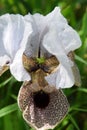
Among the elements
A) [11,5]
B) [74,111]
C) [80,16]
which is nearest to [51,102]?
[74,111]

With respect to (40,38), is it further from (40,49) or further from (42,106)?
(42,106)

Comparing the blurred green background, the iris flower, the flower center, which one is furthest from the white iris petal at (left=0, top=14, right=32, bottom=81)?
the blurred green background

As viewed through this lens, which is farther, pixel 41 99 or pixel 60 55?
pixel 41 99

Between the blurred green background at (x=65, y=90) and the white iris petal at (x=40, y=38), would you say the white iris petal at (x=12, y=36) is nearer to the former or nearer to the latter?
the white iris petal at (x=40, y=38)

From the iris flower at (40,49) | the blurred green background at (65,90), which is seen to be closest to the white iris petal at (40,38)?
the iris flower at (40,49)

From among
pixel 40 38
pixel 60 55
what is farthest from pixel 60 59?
pixel 40 38

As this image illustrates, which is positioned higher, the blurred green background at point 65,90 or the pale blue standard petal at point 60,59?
the pale blue standard petal at point 60,59

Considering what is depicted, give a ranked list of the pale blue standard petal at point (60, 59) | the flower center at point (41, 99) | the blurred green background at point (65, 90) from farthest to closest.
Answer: the blurred green background at point (65, 90) → the flower center at point (41, 99) → the pale blue standard petal at point (60, 59)
